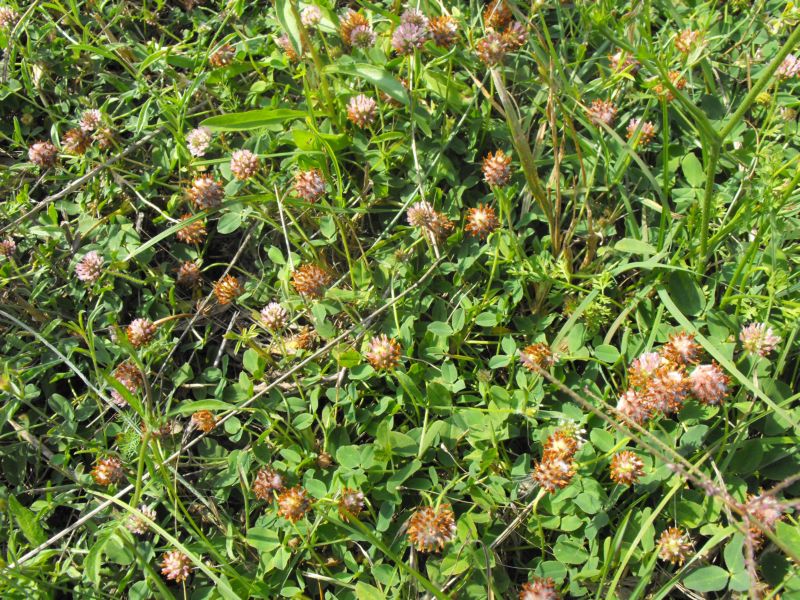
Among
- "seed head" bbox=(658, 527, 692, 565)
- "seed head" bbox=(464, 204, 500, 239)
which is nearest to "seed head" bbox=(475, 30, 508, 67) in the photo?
"seed head" bbox=(464, 204, 500, 239)

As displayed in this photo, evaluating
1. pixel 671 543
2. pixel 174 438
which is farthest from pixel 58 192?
pixel 671 543

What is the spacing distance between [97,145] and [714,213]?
241 cm

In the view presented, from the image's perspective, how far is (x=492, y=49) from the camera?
7.72ft

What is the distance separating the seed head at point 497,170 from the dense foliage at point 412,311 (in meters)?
0.01

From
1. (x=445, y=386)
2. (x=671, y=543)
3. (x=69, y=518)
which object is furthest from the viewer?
(x=69, y=518)

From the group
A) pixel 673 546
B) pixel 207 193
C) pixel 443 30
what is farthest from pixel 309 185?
pixel 673 546

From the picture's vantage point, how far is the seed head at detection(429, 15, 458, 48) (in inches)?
94.1

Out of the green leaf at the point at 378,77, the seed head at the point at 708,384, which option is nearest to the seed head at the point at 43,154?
the green leaf at the point at 378,77

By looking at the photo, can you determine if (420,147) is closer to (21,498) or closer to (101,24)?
(101,24)

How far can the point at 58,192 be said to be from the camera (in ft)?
9.22

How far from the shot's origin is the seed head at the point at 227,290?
2.50 metres

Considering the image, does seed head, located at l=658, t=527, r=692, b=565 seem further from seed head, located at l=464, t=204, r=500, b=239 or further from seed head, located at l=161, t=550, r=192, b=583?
seed head, located at l=161, t=550, r=192, b=583

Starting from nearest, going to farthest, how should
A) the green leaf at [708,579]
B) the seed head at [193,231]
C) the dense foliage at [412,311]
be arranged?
1. the green leaf at [708,579]
2. the dense foliage at [412,311]
3. the seed head at [193,231]

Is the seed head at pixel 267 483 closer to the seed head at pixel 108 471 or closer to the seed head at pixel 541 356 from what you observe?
the seed head at pixel 108 471
